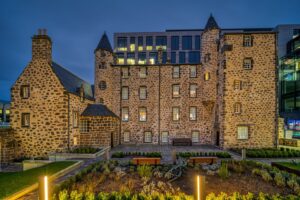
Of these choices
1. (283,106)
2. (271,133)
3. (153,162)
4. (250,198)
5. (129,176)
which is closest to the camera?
(250,198)

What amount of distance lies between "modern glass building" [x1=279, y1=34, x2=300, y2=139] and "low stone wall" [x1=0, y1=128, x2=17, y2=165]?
4689cm

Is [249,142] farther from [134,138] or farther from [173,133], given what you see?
[134,138]

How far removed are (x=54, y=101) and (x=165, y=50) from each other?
143 ft

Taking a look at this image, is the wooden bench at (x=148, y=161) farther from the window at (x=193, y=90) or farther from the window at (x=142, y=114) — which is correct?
the window at (x=193, y=90)

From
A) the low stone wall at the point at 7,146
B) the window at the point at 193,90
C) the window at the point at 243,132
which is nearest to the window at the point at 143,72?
the window at the point at 193,90

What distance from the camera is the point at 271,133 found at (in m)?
20.1

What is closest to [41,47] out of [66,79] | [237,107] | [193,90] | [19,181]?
[66,79]

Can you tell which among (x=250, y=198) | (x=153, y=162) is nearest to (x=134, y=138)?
(x=153, y=162)

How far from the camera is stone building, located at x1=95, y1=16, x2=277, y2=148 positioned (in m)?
20.3

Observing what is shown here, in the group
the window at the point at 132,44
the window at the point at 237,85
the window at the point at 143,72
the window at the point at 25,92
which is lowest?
the window at the point at 25,92

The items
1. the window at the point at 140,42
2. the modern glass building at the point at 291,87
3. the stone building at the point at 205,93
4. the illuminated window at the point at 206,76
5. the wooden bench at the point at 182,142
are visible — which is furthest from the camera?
the window at the point at 140,42

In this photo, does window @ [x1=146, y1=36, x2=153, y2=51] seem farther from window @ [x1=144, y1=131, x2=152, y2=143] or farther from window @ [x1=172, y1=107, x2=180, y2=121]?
window @ [x1=144, y1=131, x2=152, y2=143]

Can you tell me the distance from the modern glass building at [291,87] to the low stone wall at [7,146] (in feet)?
154

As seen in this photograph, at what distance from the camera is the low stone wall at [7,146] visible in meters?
15.0
